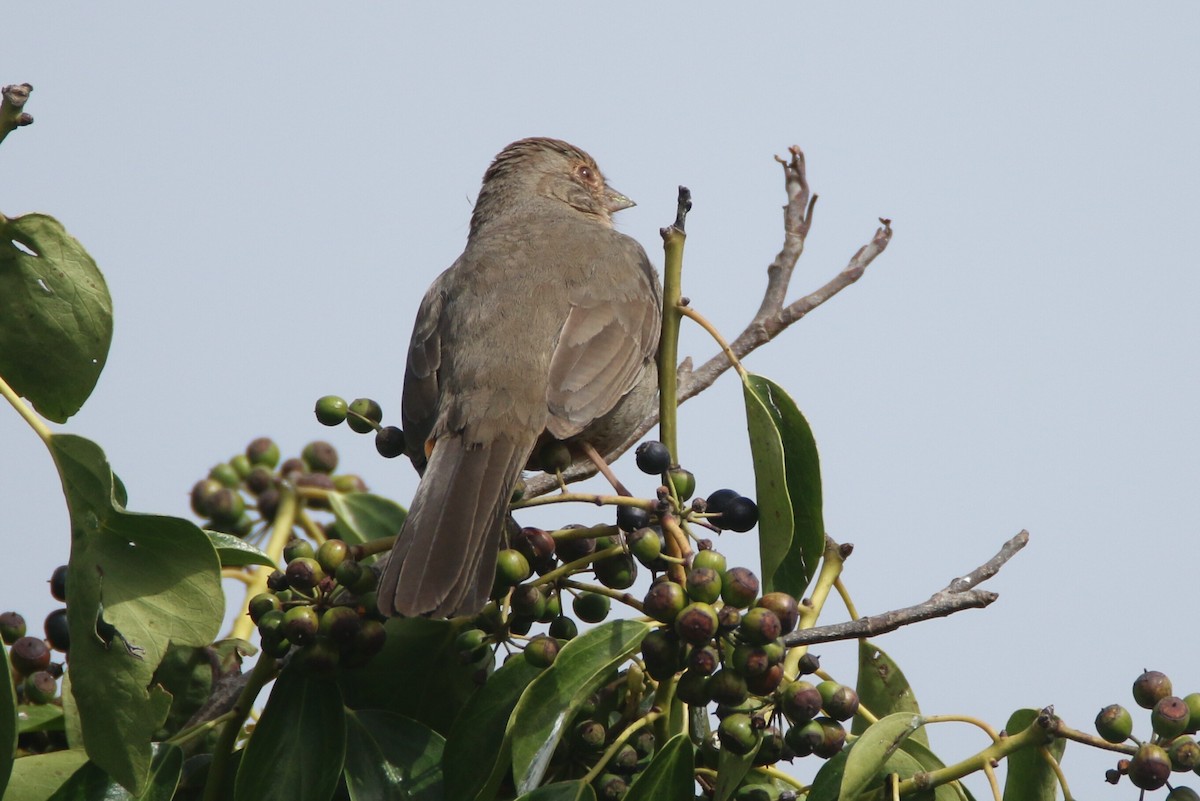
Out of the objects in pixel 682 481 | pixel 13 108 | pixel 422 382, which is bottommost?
pixel 682 481

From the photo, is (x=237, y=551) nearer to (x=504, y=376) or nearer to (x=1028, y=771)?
(x=504, y=376)

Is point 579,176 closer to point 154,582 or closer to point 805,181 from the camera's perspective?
point 805,181

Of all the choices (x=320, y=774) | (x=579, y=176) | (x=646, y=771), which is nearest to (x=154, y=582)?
(x=320, y=774)

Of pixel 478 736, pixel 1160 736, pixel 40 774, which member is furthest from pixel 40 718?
pixel 1160 736

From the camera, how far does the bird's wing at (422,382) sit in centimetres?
461

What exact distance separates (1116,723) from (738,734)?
77 centimetres

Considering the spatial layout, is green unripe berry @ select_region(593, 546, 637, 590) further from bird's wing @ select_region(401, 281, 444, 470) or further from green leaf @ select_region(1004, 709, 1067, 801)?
bird's wing @ select_region(401, 281, 444, 470)

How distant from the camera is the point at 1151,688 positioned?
279 centimetres

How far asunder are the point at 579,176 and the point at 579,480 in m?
2.67

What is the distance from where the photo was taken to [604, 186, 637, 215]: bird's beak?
718 centimetres

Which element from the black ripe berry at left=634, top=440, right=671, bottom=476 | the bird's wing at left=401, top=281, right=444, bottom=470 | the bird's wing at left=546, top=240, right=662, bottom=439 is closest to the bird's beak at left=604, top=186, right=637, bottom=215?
the bird's wing at left=546, top=240, right=662, bottom=439

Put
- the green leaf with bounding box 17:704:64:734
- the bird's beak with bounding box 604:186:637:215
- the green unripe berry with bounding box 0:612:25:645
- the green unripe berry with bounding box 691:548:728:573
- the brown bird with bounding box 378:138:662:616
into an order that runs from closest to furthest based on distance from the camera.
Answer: the green unripe berry with bounding box 691:548:728:573 → the green leaf with bounding box 17:704:64:734 → the brown bird with bounding box 378:138:662:616 → the green unripe berry with bounding box 0:612:25:645 → the bird's beak with bounding box 604:186:637:215

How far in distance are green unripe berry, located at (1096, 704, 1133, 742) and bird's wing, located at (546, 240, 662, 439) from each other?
Result: 2165 millimetres

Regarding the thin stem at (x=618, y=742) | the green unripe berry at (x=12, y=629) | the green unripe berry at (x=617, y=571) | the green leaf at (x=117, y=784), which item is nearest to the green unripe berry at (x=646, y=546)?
the green unripe berry at (x=617, y=571)
